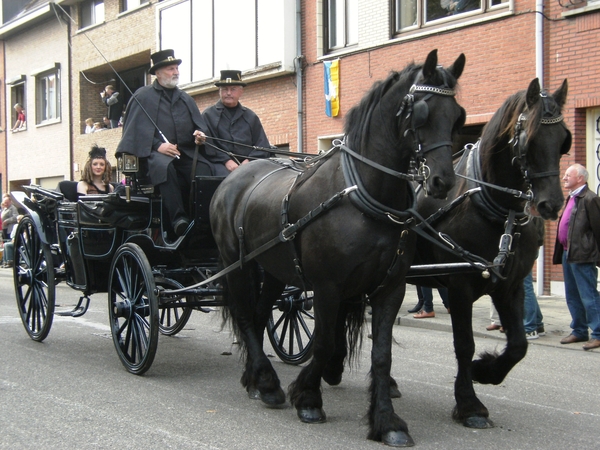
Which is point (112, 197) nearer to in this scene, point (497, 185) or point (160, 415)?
point (160, 415)

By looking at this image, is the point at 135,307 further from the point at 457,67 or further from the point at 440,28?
the point at 440,28

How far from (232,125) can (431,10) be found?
7.49 meters

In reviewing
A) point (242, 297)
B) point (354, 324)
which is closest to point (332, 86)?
point (242, 297)

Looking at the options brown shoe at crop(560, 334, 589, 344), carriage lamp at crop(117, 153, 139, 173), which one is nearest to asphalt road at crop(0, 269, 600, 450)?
brown shoe at crop(560, 334, 589, 344)

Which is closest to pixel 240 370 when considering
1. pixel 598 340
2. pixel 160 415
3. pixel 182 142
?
pixel 160 415

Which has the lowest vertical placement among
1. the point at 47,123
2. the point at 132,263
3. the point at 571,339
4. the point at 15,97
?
the point at 571,339

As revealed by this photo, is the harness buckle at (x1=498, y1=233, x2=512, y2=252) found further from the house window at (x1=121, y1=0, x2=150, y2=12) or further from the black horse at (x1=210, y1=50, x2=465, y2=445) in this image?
the house window at (x1=121, y1=0, x2=150, y2=12)

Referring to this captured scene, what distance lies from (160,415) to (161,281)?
1924 mm

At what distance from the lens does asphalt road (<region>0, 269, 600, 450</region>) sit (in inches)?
185

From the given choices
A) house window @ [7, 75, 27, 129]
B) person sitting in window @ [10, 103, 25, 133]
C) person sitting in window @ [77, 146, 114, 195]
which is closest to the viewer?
person sitting in window @ [77, 146, 114, 195]

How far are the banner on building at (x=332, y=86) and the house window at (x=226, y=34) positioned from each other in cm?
122

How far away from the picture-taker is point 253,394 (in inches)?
229

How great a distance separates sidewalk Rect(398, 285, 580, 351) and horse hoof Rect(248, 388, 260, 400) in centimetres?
378

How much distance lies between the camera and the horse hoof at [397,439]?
4.54 metres
